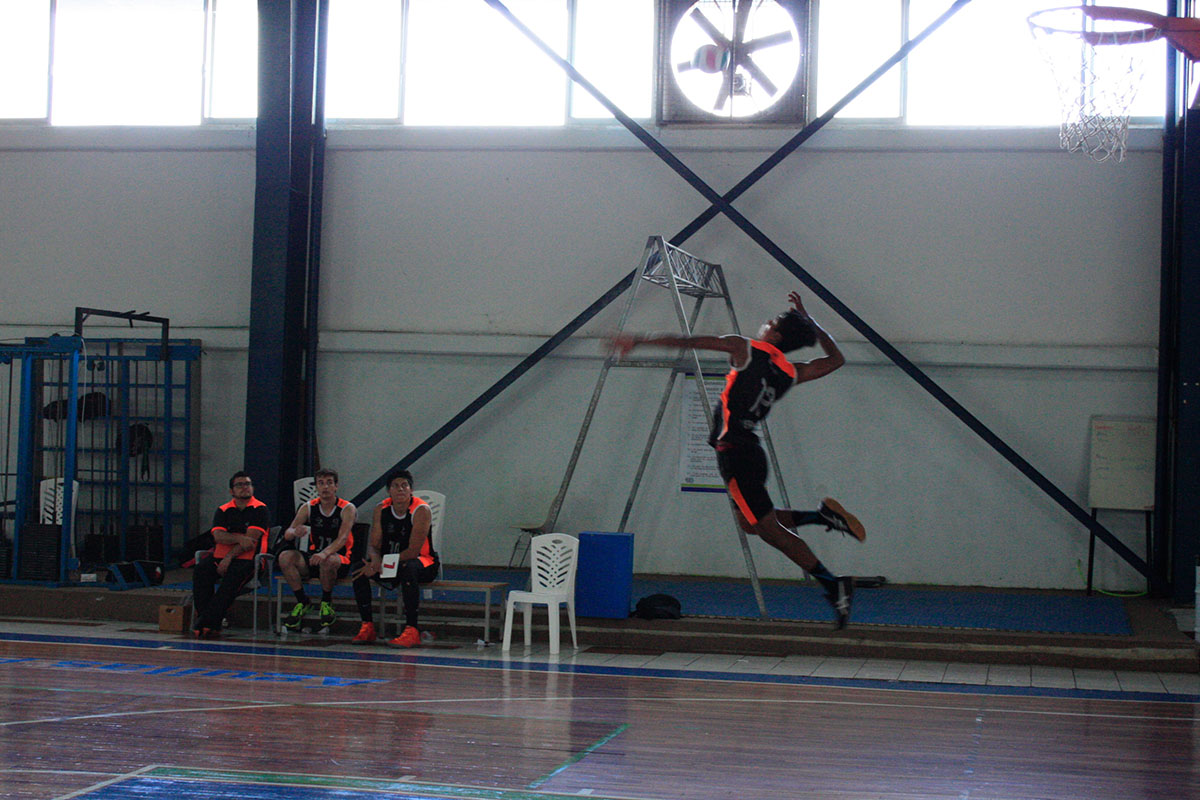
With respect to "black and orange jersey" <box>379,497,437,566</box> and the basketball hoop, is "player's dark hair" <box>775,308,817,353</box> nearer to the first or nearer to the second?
the basketball hoop

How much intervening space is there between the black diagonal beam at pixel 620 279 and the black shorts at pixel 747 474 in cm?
518

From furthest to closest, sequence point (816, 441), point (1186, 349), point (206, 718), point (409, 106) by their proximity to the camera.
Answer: point (409, 106) → point (816, 441) → point (1186, 349) → point (206, 718)

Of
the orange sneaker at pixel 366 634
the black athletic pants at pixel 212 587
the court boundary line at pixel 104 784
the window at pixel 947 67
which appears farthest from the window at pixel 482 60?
the court boundary line at pixel 104 784

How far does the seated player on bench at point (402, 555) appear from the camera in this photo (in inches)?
361

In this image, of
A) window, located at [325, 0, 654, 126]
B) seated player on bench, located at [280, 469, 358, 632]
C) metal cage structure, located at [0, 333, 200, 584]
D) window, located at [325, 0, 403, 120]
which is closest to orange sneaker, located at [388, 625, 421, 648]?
seated player on bench, located at [280, 469, 358, 632]

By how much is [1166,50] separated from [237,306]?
9.42 metres

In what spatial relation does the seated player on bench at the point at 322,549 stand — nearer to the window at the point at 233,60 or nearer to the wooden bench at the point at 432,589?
the wooden bench at the point at 432,589

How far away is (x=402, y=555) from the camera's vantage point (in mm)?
9203

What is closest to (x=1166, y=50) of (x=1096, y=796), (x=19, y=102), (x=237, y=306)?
(x=1096, y=796)

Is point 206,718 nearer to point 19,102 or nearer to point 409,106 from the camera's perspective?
point 409,106

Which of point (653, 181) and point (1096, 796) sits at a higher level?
point (653, 181)

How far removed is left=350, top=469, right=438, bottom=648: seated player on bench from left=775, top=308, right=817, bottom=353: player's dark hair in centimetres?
403

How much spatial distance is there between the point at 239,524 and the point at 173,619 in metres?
0.93

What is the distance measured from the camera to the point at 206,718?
6449 mm
